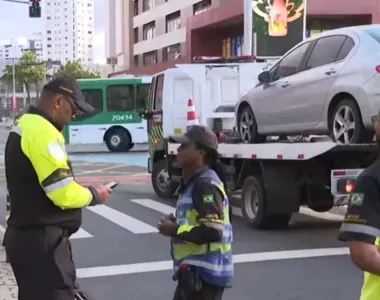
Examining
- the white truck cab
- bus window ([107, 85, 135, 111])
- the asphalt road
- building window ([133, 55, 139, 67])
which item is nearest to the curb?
the asphalt road

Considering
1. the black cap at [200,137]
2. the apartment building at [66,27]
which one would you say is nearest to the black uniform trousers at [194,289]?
the black cap at [200,137]

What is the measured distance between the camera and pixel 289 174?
33.9 ft

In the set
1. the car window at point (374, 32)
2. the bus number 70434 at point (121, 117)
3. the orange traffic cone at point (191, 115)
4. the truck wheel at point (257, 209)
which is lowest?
the truck wheel at point (257, 209)

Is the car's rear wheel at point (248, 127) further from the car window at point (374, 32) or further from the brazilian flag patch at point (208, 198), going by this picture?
the brazilian flag patch at point (208, 198)

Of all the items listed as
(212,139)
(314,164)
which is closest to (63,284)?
(212,139)

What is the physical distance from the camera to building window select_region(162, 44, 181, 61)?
2415 inches

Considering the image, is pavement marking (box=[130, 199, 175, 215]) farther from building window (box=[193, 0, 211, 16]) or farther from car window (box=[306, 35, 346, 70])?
building window (box=[193, 0, 211, 16])

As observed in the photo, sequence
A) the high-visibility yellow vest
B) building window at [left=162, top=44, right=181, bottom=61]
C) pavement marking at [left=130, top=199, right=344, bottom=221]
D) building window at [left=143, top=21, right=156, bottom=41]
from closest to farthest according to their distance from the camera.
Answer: the high-visibility yellow vest, pavement marking at [left=130, top=199, right=344, bottom=221], building window at [left=162, top=44, right=181, bottom=61], building window at [left=143, top=21, right=156, bottom=41]

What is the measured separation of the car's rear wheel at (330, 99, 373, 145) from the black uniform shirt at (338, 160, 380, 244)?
638cm

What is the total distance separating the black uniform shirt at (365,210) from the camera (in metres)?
2.67

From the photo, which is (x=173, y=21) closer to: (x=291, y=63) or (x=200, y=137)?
(x=291, y=63)

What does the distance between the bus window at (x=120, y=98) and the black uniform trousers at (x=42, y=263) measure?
86.3ft

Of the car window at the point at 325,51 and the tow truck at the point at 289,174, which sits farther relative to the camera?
the car window at the point at 325,51

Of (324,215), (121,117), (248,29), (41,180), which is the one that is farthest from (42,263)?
(121,117)
